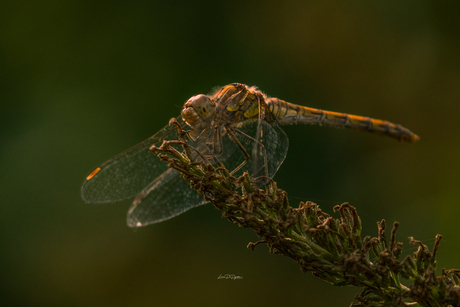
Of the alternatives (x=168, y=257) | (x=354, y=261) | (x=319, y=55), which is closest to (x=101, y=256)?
(x=168, y=257)

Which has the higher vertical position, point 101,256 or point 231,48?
point 231,48

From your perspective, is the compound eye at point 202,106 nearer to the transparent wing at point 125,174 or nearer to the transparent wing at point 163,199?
the transparent wing at point 125,174

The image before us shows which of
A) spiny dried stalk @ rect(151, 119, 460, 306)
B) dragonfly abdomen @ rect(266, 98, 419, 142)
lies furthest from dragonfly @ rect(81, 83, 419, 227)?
spiny dried stalk @ rect(151, 119, 460, 306)

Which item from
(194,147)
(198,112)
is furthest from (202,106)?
(194,147)

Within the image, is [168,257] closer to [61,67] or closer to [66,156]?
[66,156]

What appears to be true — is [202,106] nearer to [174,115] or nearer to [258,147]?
[258,147]

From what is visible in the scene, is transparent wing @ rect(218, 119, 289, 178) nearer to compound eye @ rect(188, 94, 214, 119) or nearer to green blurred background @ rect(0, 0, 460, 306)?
compound eye @ rect(188, 94, 214, 119)

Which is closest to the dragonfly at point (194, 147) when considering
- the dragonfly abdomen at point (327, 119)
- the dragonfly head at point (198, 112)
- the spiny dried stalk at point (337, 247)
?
the dragonfly head at point (198, 112)
